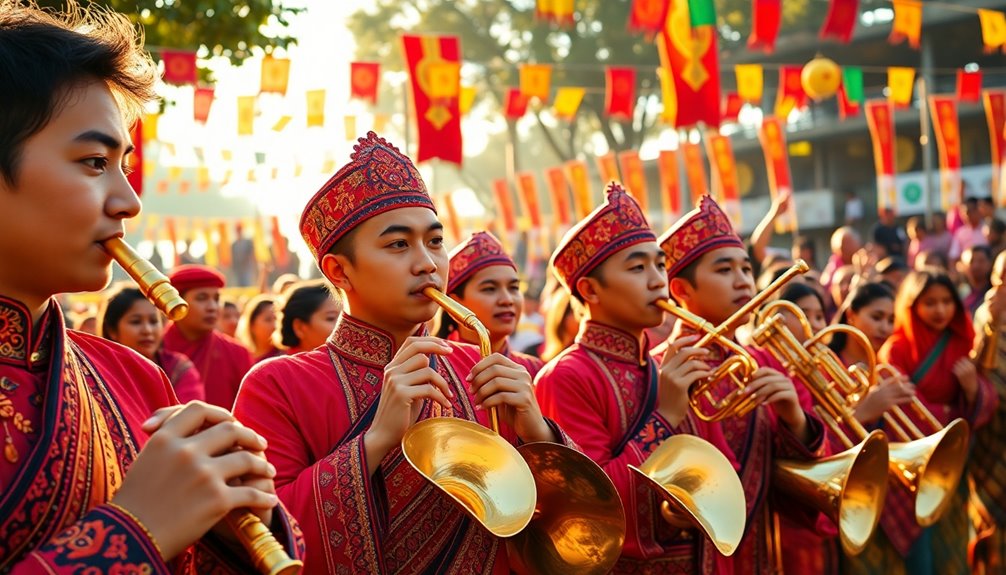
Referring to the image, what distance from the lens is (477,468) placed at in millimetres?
2859

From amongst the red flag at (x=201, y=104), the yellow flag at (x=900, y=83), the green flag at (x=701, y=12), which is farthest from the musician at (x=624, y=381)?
the yellow flag at (x=900, y=83)

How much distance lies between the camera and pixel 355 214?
3227 mm

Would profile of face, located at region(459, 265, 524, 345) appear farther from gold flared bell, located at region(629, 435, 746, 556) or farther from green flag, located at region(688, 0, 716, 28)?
green flag, located at region(688, 0, 716, 28)

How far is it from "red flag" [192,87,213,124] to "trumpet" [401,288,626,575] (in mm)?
13871

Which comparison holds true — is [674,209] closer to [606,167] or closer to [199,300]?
[606,167]

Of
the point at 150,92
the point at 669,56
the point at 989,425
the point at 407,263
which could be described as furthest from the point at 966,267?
the point at 150,92

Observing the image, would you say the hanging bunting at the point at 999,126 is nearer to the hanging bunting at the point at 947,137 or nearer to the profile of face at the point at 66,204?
the hanging bunting at the point at 947,137

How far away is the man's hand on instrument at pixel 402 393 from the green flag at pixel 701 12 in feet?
33.4

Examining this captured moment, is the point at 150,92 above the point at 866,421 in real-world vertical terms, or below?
above

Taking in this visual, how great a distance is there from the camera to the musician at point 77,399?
1762 millimetres

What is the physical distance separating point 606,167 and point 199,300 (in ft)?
48.2

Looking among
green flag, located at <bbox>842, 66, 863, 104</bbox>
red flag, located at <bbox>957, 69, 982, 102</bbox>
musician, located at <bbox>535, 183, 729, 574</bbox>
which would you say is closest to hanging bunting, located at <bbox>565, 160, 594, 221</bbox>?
green flag, located at <bbox>842, 66, 863, 104</bbox>

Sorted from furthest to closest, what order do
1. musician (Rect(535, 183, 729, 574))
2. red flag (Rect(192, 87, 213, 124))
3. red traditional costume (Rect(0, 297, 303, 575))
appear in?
red flag (Rect(192, 87, 213, 124)), musician (Rect(535, 183, 729, 574)), red traditional costume (Rect(0, 297, 303, 575))

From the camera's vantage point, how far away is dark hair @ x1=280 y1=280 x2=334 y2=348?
6.26 metres
